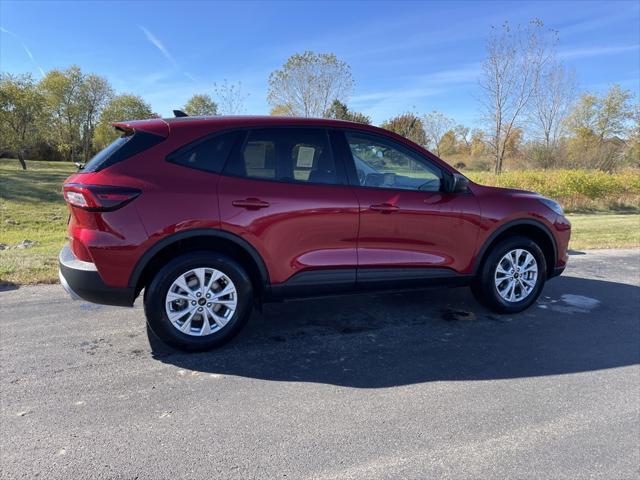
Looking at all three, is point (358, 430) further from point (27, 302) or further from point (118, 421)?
point (27, 302)

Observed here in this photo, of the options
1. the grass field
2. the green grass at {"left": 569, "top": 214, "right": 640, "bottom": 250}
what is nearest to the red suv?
the grass field

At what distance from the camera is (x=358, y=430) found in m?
2.64

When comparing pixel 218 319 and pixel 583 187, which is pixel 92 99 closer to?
pixel 583 187

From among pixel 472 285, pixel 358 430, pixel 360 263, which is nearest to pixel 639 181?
pixel 472 285

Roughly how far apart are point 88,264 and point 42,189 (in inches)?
836

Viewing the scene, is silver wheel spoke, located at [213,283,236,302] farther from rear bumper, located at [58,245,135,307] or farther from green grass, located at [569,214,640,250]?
green grass, located at [569,214,640,250]

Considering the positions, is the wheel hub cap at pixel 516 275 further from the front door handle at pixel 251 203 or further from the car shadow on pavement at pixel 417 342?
the front door handle at pixel 251 203

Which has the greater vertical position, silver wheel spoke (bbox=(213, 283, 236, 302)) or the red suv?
the red suv

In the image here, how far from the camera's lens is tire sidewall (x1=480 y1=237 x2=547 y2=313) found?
452 centimetres

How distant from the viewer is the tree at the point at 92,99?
46.8 meters

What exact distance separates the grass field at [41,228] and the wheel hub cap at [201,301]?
3.00m

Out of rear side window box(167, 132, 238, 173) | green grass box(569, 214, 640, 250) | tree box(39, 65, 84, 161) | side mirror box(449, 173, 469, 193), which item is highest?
tree box(39, 65, 84, 161)

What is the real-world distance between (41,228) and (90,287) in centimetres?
1268

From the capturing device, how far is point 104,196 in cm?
322
